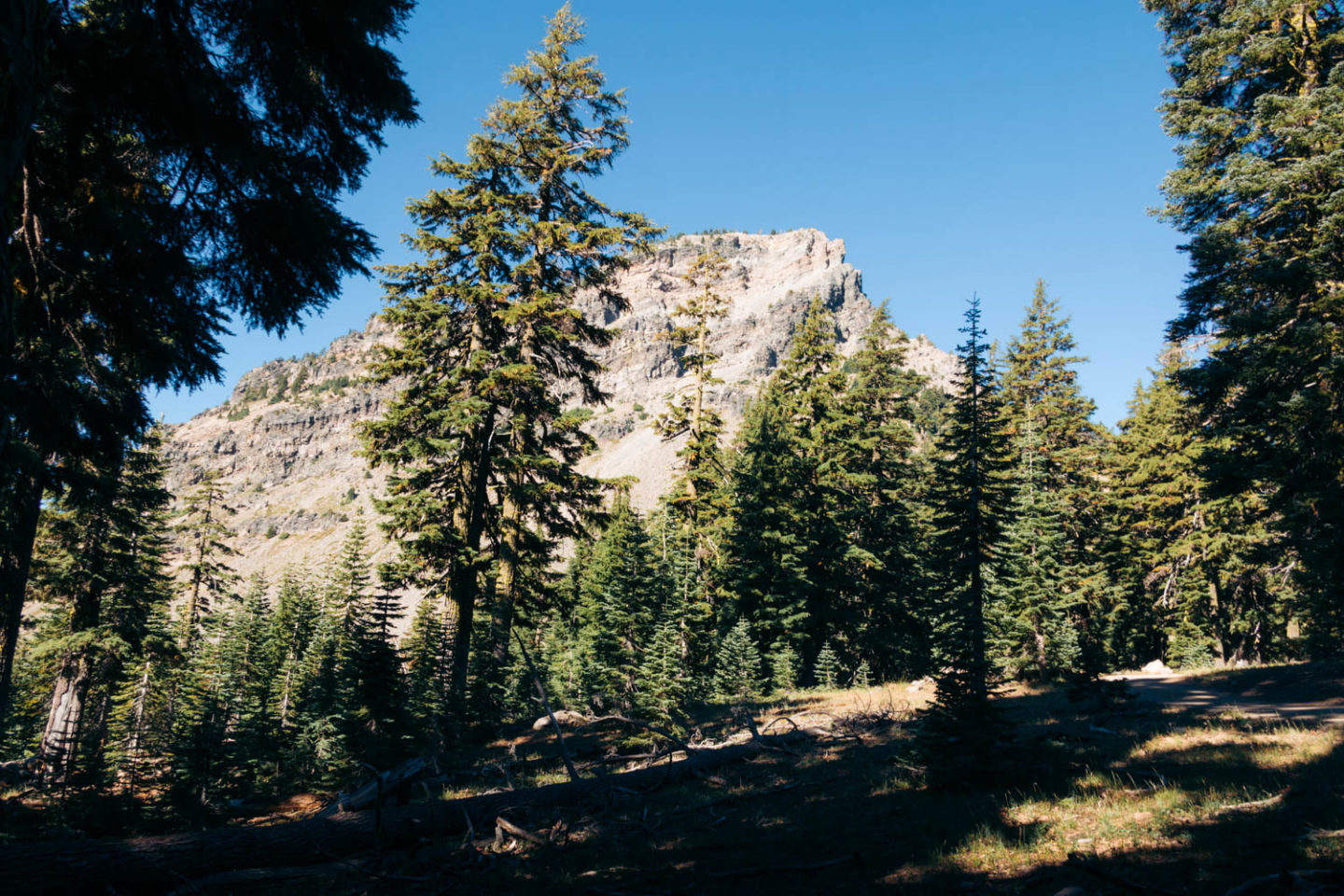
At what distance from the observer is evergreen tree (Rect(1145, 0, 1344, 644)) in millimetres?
14219

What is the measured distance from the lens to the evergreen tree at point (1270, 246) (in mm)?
14219

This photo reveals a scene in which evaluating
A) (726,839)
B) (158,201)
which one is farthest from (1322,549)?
(158,201)

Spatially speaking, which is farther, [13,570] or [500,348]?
[500,348]

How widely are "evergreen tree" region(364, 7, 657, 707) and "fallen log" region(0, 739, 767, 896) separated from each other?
7882mm

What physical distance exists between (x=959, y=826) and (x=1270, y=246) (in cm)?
1732

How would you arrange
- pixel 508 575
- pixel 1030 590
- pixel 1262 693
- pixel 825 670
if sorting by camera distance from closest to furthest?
pixel 1262 693 → pixel 508 575 → pixel 825 670 → pixel 1030 590

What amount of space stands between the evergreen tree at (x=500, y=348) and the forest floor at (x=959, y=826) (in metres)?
7.01

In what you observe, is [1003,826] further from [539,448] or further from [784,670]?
[784,670]

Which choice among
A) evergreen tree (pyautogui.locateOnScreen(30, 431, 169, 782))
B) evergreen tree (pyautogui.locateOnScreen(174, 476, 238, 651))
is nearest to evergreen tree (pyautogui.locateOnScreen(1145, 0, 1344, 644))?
evergreen tree (pyautogui.locateOnScreen(30, 431, 169, 782))

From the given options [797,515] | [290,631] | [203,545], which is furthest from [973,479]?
[290,631]

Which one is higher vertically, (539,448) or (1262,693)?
(539,448)

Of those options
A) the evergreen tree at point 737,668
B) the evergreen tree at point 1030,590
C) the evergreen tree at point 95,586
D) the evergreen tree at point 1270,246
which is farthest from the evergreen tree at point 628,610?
the evergreen tree at point 1270,246

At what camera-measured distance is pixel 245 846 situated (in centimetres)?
647

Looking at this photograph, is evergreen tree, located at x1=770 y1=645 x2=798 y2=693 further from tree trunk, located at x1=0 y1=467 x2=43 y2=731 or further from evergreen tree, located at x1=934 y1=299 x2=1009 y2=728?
tree trunk, located at x1=0 y1=467 x2=43 y2=731
